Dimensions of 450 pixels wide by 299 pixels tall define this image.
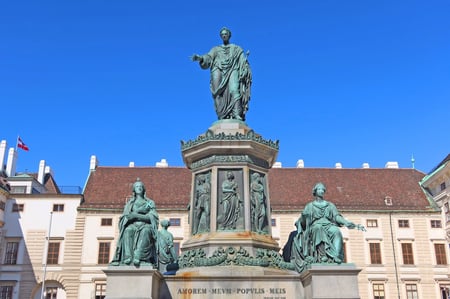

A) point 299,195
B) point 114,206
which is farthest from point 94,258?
point 299,195

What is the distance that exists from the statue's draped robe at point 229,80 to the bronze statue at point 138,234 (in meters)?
3.16

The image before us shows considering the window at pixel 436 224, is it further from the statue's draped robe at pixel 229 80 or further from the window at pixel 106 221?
the statue's draped robe at pixel 229 80

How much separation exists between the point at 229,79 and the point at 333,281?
5.33 metres

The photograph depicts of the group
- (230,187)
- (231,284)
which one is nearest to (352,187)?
(230,187)

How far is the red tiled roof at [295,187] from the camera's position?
46312 millimetres

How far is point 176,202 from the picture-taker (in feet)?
151

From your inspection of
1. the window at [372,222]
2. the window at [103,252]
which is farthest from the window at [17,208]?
the window at [372,222]

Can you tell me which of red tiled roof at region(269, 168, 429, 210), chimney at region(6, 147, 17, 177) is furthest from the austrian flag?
red tiled roof at region(269, 168, 429, 210)

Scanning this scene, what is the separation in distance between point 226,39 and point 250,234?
5016mm

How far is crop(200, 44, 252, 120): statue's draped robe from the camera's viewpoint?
12.1 m

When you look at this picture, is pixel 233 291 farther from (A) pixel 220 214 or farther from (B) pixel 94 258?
(B) pixel 94 258

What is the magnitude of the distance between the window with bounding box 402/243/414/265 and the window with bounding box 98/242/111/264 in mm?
26143

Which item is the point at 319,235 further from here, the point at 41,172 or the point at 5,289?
the point at 41,172

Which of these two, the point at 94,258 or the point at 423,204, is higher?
the point at 423,204
